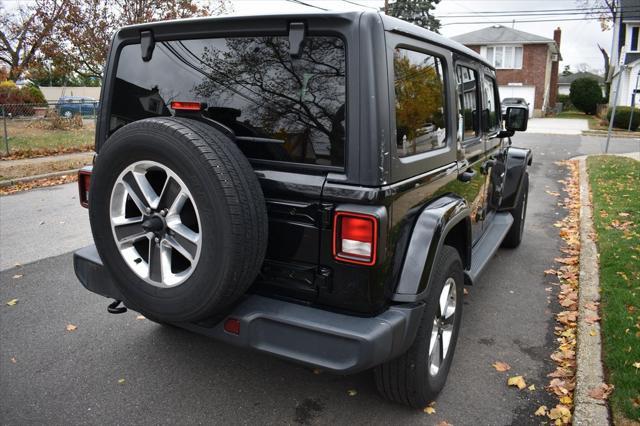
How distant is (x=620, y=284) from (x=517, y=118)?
179 centimetres

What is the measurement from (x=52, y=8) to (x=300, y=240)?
2141cm

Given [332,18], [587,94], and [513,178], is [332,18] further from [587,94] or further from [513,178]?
[587,94]

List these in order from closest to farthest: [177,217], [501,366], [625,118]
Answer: [177,217] → [501,366] → [625,118]

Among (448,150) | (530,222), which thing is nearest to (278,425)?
(448,150)

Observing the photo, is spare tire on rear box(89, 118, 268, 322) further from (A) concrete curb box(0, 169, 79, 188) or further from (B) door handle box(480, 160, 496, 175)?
(A) concrete curb box(0, 169, 79, 188)

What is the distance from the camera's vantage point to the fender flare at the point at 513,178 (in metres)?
5.37

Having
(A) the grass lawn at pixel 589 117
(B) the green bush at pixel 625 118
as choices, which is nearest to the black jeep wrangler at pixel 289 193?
(B) the green bush at pixel 625 118

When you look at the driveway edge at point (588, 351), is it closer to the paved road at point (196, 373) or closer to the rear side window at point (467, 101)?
the paved road at point (196, 373)

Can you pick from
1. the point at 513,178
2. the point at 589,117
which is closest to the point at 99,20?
the point at 513,178

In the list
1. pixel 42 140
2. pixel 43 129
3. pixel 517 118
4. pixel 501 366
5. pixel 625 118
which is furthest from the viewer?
pixel 625 118

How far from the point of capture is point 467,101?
366 centimetres

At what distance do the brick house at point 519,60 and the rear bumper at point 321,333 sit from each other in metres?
40.4

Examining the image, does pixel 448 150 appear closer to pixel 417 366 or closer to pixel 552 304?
pixel 417 366

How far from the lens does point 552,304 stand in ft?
14.9
